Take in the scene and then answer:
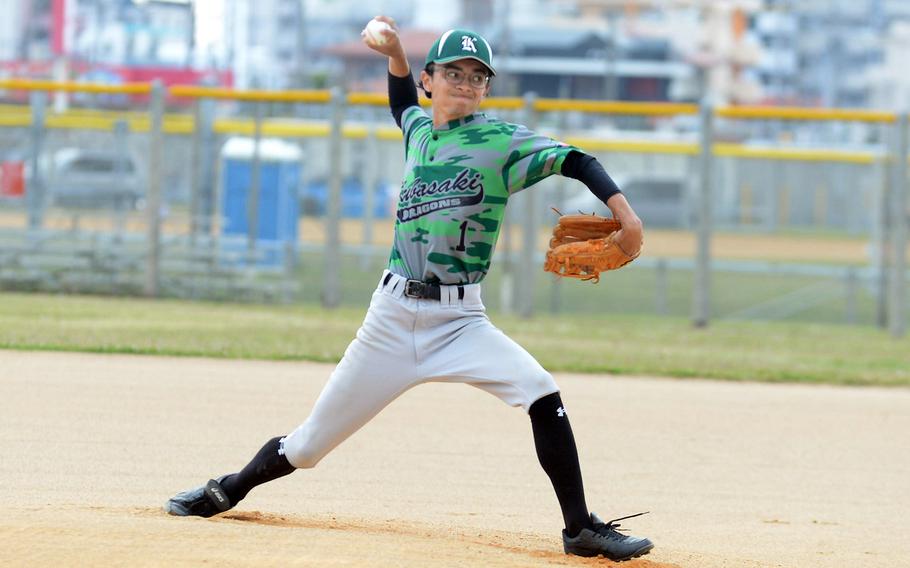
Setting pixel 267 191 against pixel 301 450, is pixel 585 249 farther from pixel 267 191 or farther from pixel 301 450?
pixel 267 191

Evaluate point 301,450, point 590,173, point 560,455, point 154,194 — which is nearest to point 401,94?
point 590,173

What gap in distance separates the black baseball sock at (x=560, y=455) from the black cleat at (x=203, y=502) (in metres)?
1.24

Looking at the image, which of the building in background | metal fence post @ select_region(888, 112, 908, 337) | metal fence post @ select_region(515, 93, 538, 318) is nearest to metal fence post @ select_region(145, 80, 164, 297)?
metal fence post @ select_region(515, 93, 538, 318)

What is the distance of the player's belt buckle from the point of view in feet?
15.3

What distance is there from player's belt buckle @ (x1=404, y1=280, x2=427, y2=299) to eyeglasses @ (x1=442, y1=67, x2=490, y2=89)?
2.27 feet

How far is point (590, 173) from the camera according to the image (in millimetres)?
4484

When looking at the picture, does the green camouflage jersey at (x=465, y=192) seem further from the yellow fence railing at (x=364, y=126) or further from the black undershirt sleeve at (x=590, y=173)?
the yellow fence railing at (x=364, y=126)

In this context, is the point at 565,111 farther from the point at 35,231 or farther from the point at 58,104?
the point at 58,104

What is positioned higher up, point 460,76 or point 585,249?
point 460,76

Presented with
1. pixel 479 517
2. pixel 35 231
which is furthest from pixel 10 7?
pixel 479 517

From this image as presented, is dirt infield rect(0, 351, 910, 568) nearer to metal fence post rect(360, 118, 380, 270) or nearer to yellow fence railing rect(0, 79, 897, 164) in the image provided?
yellow fence railing rect(0, 79, 897, 164)

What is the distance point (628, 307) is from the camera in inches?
697

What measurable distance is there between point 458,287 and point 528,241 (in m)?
9.77

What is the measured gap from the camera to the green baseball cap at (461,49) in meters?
4.60
